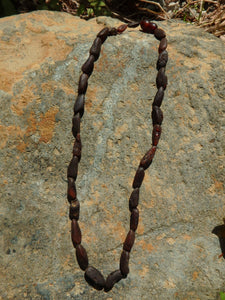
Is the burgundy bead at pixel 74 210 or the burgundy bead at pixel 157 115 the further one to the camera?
the burgundy bead at pixel 157 115

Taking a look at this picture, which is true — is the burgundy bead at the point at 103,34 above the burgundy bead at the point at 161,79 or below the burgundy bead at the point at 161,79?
above

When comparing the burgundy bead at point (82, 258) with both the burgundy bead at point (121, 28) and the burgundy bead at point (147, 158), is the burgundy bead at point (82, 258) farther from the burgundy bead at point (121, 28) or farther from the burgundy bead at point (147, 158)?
the burgundy bead at point (121, 28)

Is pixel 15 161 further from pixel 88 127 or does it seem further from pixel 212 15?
pixel 212 15

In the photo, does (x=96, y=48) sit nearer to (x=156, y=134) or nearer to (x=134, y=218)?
(x=156, y=134)

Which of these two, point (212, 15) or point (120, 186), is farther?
point (212, 15)

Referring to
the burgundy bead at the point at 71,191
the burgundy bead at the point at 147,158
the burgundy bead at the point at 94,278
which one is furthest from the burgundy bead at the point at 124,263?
the burgundy bead at the point at 147,158

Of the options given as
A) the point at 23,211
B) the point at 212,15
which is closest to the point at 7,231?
the point at 23,211
